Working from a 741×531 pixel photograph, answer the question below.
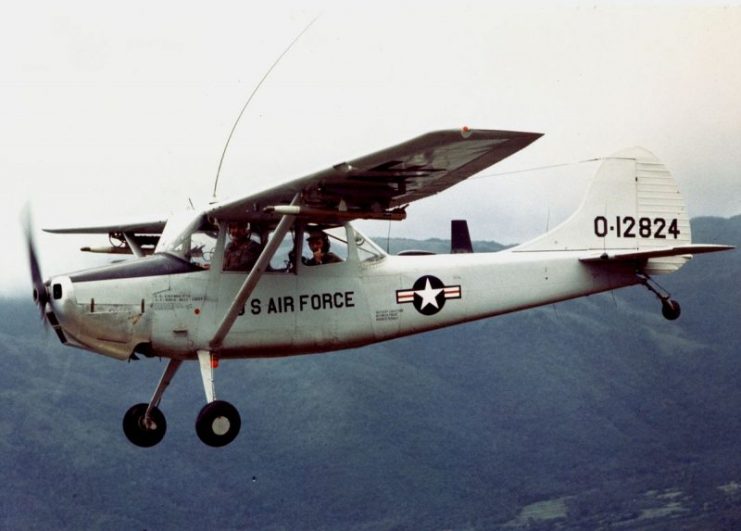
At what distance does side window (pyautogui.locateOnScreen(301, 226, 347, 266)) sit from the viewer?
14023 millimetres

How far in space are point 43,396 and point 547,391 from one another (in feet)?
208

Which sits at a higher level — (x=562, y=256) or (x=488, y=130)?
(x=488, y=130)

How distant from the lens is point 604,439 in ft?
436

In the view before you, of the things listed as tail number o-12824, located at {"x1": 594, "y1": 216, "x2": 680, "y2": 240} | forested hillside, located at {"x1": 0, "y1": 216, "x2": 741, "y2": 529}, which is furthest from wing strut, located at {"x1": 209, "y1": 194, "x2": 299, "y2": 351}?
forested hillside, located at {"x1": 0, "y1": 216, "x2": 741, "y2": 529}

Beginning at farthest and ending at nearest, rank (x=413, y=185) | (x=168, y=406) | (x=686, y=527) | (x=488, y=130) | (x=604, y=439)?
(x=168, y=406) < (x=604, y=439) < (x=686, y=527) < (x=413, y=185) < (x=488, y=130)

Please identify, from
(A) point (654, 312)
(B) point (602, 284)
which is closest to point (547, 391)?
(A) point (654, 312)

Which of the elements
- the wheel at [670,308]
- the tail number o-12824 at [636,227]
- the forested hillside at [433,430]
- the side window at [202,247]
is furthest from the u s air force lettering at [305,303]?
the forested hillside at [433,430]

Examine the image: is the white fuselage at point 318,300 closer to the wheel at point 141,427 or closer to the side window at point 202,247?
the side window at point 202,247

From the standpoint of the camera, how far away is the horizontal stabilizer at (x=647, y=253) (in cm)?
1484

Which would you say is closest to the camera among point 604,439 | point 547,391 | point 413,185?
point 413,185

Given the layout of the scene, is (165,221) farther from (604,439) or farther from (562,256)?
(604,439)

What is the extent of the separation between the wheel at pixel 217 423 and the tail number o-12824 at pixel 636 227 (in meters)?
5.92

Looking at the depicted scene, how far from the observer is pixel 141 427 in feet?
46.6

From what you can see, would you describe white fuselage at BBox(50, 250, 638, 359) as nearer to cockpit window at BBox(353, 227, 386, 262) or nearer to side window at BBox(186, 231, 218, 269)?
cockpit window at BBox(353, 227, 386, 262)
